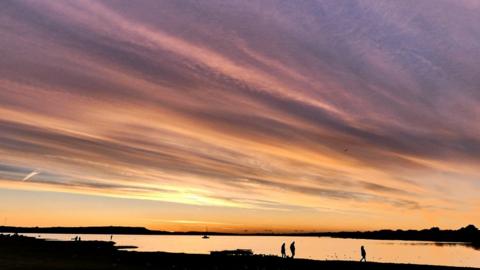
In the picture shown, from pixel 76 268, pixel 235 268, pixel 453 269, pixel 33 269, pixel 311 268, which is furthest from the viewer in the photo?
pixel 453 269

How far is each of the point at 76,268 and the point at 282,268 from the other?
73.8 feet

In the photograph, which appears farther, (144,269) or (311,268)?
(311,268)

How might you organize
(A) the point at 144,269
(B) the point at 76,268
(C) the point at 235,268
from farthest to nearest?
(C) the point at 235,268 → (A) the point at 144,269 → (B) the point at 76,268

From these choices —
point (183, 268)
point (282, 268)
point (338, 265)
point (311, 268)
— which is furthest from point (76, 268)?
point (338, 265)

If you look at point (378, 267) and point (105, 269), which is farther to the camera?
point (378, 267)

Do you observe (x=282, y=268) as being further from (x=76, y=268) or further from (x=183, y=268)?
(x=76, y=268)

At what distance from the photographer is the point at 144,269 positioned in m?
39.4

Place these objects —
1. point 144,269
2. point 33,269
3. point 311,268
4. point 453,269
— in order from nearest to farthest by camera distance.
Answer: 1. point 33,269
2. point 144,269
3. point 311,268
4. point 453,269

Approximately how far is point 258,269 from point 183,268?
7943 mm

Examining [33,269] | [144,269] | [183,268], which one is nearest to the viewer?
[33,269]

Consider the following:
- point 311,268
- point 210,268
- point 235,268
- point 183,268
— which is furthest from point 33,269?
point 311,268

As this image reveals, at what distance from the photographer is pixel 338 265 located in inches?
2157

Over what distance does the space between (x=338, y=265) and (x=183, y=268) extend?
21576mm

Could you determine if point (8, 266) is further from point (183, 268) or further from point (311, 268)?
point (311, 268)
